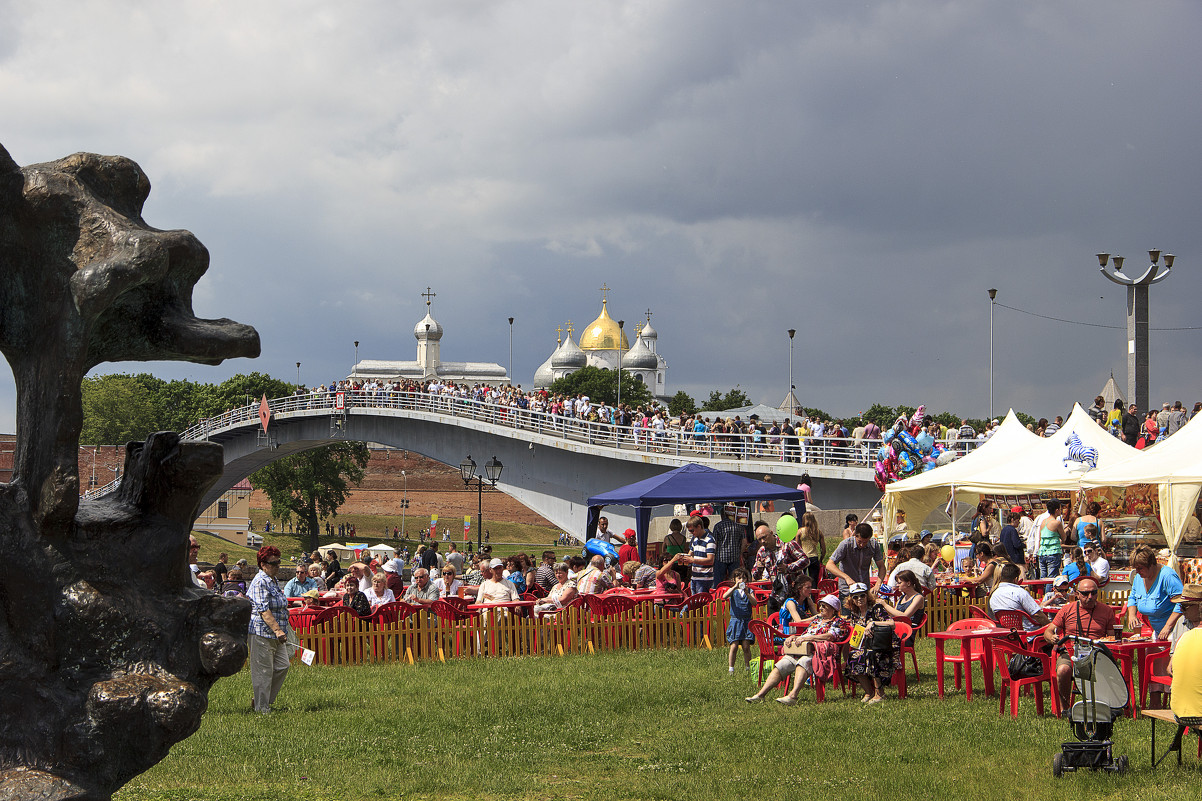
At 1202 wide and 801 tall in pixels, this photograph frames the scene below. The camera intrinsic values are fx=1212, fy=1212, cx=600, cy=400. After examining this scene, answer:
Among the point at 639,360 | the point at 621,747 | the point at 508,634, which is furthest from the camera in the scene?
the point at 639,360

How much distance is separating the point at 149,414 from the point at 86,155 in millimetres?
89749

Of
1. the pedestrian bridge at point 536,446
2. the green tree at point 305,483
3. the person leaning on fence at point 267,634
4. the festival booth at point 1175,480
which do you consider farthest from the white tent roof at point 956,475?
the green tree at point 305,483

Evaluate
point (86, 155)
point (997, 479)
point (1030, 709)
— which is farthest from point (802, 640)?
point (997, 479)

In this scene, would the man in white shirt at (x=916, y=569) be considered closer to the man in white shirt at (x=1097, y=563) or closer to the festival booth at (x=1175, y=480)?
the man in white shirt at (x=1097, y=563)

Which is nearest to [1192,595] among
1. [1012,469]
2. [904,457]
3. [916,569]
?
[916,569]

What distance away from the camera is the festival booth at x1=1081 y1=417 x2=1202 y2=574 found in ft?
53.3

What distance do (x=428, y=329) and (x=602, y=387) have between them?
3728cm

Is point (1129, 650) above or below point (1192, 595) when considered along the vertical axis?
below

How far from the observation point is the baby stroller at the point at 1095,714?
26.9 ft

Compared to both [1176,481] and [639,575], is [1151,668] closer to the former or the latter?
[1176,481]

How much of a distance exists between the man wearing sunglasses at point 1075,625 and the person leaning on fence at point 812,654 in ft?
7.00

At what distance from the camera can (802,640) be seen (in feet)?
37.8

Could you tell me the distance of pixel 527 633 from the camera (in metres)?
15.1

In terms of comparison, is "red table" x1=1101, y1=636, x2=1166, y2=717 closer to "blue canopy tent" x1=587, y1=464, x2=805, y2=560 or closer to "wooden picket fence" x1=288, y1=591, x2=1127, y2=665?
"wooden picket fence" x1=288, y1=591, x2=1127, y2=665
